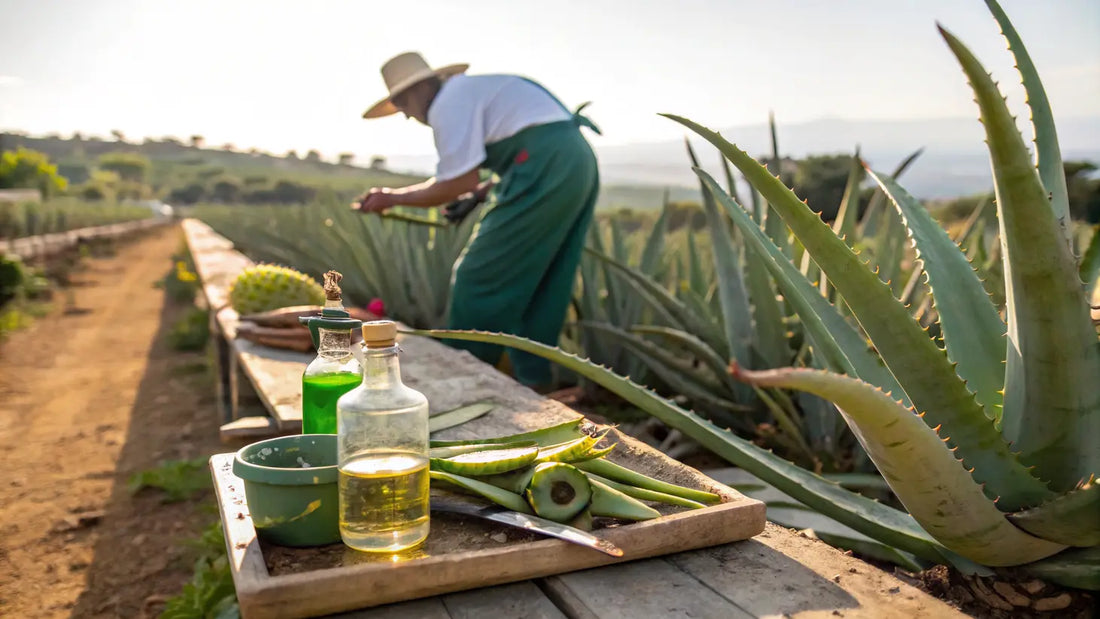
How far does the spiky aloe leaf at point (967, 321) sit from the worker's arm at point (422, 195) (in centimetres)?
213

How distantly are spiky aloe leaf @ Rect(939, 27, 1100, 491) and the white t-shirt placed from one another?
94.9 inches

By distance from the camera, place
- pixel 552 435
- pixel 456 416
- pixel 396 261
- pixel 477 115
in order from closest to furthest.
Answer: pixel 552 435, pixel 456 416, pixel 477 115, pixel 396 261

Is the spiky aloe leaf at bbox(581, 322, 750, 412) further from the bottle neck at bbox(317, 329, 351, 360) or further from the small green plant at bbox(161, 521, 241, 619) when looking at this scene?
the bottle neck at bbox(317, 329, 351, 360)

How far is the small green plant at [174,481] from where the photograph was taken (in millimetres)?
3004

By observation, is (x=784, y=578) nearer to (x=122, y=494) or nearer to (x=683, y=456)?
(x=683, y=456)

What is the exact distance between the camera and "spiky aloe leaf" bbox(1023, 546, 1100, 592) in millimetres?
1207

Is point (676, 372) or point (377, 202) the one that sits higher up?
point (377, 202)

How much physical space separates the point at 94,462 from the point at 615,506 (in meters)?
3.07

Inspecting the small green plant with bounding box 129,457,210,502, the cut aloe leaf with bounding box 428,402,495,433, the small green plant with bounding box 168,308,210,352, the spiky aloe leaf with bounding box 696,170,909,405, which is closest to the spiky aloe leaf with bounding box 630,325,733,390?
the cut aloe leaf with bounding box 428,402,495,433

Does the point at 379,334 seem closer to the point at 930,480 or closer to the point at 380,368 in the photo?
the point at 380,368

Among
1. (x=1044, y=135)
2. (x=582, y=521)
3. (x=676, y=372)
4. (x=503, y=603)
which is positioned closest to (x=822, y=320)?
(x=1044, y=135)

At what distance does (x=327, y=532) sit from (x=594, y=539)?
0.37 meters

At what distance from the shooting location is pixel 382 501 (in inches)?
43.2

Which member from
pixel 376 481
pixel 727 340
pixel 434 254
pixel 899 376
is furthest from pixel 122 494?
pixel 899 376
